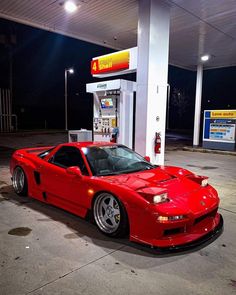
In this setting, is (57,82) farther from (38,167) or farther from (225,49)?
(38,167)

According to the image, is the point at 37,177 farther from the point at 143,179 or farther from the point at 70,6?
the point at 70,6

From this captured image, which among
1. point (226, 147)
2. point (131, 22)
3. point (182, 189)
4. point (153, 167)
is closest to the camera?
point (182, 189)

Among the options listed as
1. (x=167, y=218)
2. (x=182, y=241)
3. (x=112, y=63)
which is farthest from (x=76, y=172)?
(x=112, y=63)

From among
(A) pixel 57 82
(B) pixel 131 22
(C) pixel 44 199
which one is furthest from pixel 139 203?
(A) pixel 57 82

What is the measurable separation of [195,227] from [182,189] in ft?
1.83

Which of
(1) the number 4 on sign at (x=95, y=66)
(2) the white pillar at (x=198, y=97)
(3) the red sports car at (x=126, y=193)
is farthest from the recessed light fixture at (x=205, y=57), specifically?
(3) the red sports car at (x=126, y=193)

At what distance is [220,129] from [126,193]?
11.6m

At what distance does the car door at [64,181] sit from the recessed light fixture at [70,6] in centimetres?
469

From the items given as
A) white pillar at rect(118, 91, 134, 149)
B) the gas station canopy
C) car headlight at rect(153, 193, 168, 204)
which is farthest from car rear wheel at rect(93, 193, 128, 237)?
the gas station canopy

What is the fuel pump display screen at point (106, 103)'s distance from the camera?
348 inches

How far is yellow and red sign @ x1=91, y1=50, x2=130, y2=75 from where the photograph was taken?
793cm

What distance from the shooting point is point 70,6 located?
24.8 feet

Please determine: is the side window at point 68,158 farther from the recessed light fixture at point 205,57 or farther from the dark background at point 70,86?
the dark background at point 70,86

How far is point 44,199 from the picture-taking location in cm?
485
